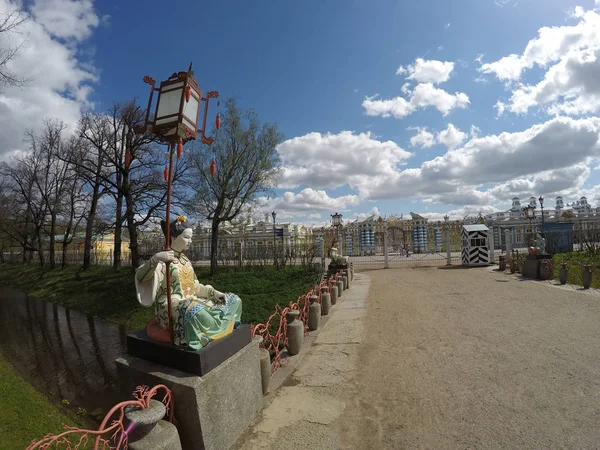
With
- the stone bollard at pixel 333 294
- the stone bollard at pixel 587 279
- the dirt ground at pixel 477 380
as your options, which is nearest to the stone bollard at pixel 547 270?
the stone bollard at pixel 587 279

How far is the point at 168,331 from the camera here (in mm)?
3293

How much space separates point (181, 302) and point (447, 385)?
3.47 m

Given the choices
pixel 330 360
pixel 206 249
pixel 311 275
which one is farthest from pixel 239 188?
pixel 330 360

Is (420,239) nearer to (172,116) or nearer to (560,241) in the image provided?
(560,241)

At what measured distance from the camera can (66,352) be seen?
916 cm

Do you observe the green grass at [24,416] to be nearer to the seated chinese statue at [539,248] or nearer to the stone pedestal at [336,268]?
the stone pedestal at [336,268]

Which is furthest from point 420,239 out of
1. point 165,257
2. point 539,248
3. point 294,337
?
point 165,257

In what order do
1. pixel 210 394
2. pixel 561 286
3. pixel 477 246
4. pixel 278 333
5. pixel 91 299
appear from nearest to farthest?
pixel 210 394 → pixel 278 333 → pixel 561 286 → pixel 91 299 → pixel 477 246

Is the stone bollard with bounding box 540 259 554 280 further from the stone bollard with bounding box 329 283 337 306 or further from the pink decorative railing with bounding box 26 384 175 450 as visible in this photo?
the pink decorative railing with bounding box 26 384 175 450

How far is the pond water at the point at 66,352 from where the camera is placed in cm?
654

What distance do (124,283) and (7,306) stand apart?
563 cm

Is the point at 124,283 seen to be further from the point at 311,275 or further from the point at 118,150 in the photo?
the point at 311,275

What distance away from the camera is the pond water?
258 inches

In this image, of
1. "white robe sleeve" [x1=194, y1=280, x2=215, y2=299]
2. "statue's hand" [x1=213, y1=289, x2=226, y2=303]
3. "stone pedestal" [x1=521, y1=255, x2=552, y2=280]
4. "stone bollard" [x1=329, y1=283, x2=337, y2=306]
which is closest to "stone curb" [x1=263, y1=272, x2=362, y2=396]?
"statue's hand" [x1=213, y1=289, x2=226, y2=303]
